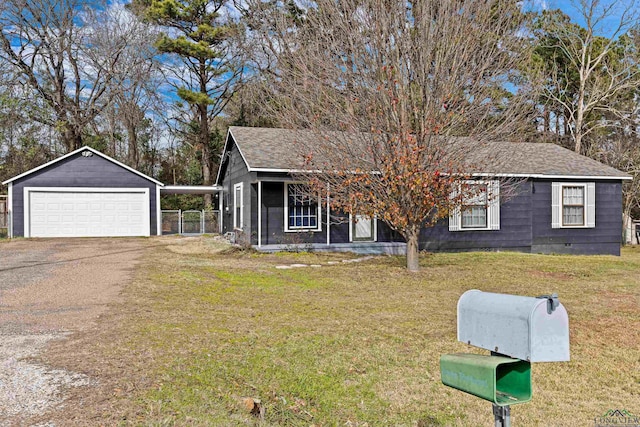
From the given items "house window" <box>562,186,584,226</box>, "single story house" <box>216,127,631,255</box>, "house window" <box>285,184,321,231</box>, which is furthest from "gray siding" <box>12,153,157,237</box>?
"house window" <box>562,186,584,226</box>

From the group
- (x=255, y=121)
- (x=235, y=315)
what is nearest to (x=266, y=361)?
(x=235, y=315)

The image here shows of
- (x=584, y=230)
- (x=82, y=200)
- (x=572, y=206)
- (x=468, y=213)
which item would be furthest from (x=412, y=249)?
(x=82, y=200)

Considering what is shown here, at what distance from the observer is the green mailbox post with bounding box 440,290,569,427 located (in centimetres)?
211

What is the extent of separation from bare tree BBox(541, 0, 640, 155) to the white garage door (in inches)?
840

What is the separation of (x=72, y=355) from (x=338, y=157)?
7.20m

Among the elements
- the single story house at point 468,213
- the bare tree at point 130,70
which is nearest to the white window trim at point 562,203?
the single story house at point 468,213

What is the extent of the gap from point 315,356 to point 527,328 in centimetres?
327

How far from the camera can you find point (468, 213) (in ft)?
56.2

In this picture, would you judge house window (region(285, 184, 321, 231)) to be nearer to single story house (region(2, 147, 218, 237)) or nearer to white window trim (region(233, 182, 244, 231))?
white window trim (region(233, 182, 244, 231))

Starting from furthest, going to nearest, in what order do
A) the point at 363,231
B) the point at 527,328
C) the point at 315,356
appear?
1. the point at 363,231
2. the point at 315,356
3. the point at 527,328

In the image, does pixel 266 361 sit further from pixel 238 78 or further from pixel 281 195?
pixel 238 78

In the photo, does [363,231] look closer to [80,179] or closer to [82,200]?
[82,200]

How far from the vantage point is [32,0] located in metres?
28.0

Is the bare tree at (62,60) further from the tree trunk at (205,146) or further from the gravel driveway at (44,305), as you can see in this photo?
the gravel driveway at (44,305)
